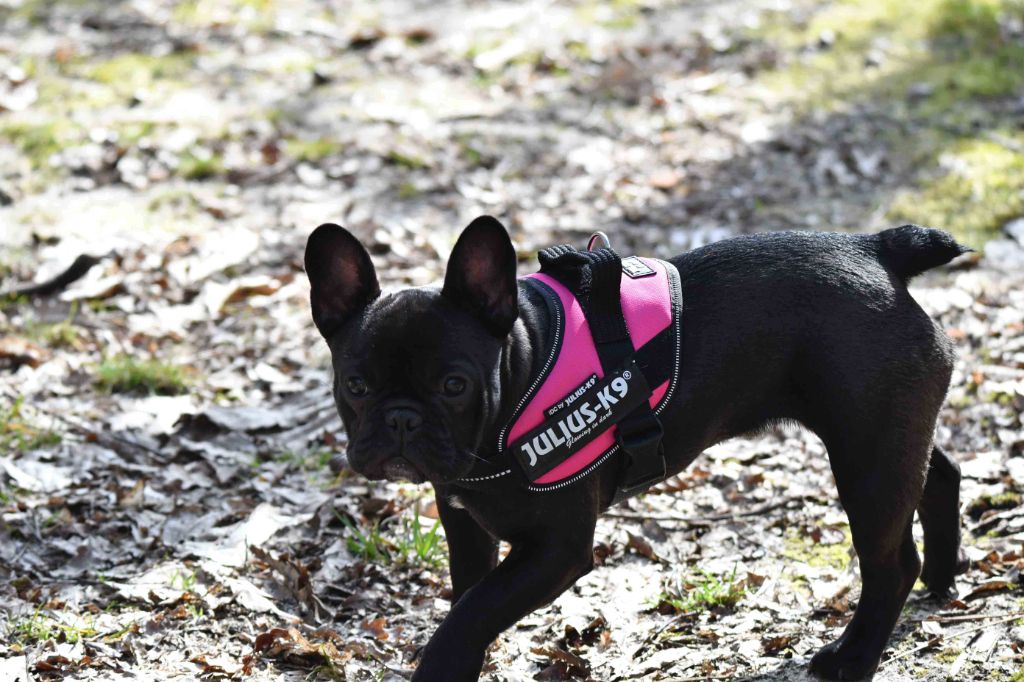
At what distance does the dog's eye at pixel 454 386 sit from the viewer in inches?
140

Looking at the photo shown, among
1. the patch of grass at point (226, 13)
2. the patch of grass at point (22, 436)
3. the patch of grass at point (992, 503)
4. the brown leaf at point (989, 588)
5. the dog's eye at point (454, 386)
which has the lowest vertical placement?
the patch of grass at point (22, 436)

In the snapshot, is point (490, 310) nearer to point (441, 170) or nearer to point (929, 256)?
point (929, 256)

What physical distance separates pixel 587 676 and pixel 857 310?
1560 millimetres

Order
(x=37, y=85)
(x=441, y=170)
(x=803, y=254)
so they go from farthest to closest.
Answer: (x=37, y=85) < (x=441, y=170) < (x=803, y=254)

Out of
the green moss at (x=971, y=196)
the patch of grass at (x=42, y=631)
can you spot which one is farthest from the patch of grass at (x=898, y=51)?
the patch of grass at (x=42, y=631)

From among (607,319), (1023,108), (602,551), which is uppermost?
(607,319)

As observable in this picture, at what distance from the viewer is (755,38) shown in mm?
11375

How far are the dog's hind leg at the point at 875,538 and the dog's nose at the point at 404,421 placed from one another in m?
1.40

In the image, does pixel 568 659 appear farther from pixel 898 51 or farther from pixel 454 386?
pixel 898 51

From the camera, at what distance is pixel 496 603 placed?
3.55 metres

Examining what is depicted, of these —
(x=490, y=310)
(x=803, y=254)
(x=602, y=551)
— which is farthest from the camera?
(x=602, y=551)

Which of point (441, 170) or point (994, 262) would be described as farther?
point (441, 170)

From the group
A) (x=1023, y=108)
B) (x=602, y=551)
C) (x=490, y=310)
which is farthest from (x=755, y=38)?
(x=490, y=310)

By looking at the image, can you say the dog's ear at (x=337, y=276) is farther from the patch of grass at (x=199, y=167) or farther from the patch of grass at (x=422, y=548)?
the patch of grass at (x=199, y=167)
